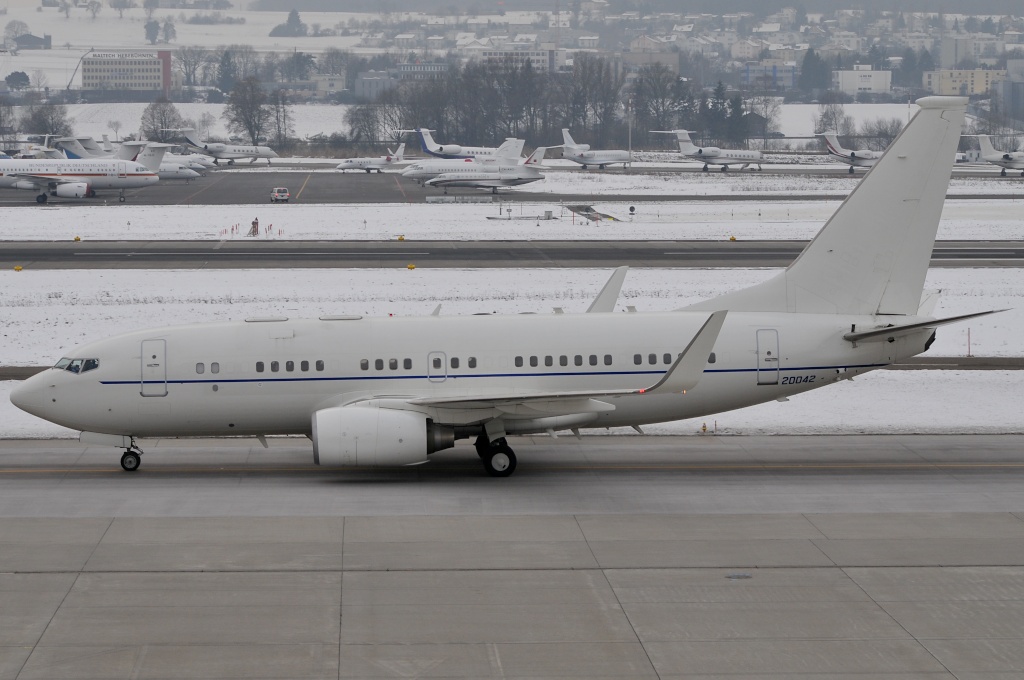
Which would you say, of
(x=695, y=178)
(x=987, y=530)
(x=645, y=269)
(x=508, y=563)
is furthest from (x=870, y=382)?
(x=695, y=178)

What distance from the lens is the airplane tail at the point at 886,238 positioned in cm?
2933

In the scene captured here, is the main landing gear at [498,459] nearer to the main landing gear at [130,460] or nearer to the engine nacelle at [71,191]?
the main landing gear at [130,460]

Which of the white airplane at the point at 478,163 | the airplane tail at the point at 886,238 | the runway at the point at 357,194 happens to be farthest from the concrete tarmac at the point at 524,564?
the white airplane at the point at 478,163

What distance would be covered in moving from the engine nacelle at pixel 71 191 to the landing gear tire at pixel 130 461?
Answer: 79914 millimetres

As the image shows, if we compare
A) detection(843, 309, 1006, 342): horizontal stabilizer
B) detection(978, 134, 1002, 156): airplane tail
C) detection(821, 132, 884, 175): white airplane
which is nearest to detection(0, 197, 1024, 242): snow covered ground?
detection(843, 309, 1006, 342): horizontal stabilizer

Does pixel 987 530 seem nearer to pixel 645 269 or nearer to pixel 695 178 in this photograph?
pixel 645 269

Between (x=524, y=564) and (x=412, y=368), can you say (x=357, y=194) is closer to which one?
(x=412, y=368)

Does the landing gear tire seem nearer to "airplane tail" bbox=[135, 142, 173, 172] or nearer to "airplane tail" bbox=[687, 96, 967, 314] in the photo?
"airplane tail" bbox=[687, 96, 967, 314]

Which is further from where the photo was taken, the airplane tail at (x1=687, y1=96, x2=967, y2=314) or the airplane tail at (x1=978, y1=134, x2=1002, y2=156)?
the airplane tail at (x1=978, y1=134, x2=1002, y2=156)

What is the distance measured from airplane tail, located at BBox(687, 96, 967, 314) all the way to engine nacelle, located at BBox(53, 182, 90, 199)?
277 feet

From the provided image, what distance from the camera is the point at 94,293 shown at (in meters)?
52.4

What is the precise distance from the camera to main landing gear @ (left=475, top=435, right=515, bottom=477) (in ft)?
91.8

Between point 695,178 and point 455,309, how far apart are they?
288ft

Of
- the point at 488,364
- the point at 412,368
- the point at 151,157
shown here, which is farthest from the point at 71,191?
the point at 488,364
